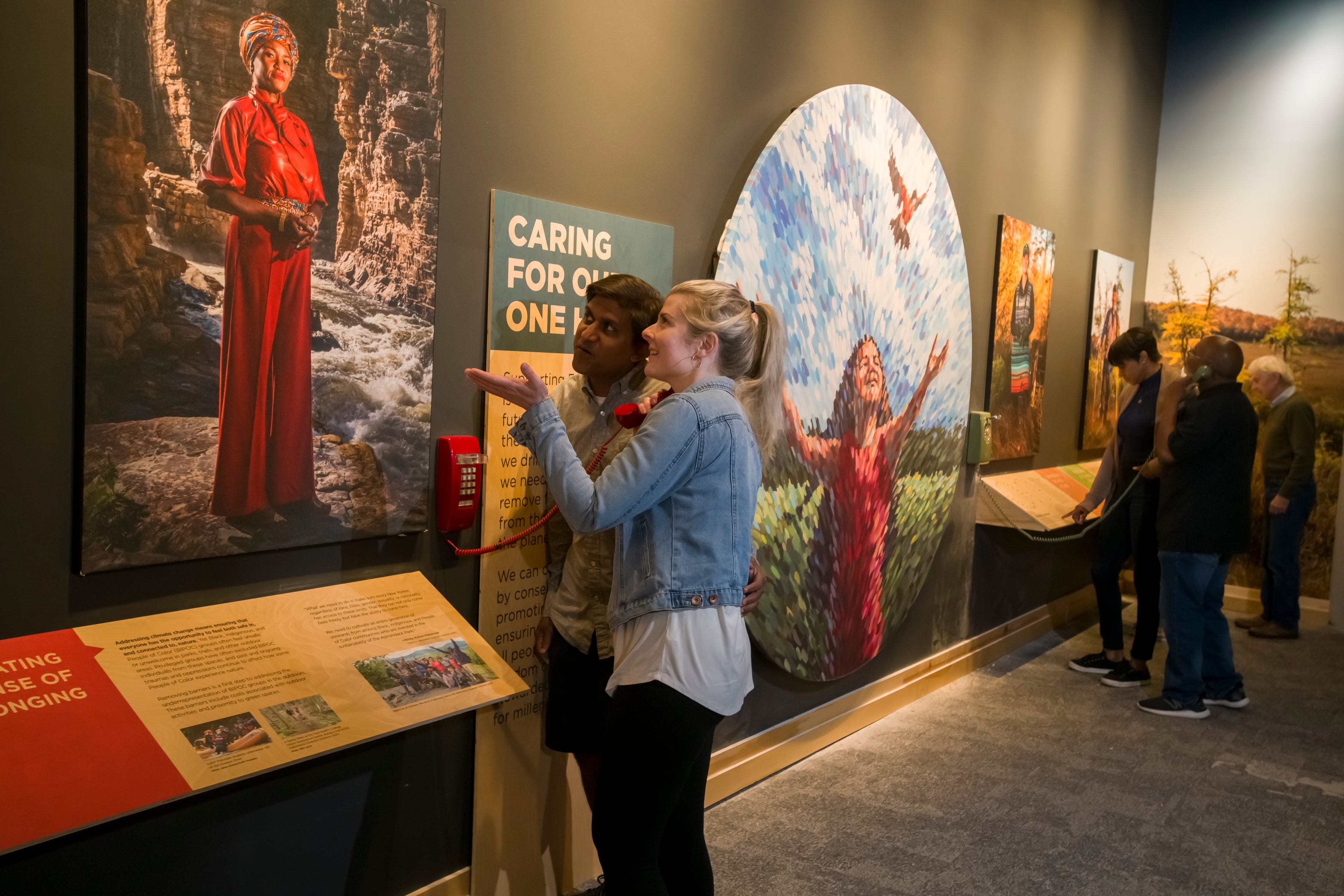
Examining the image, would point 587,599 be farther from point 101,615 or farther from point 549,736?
point 101,615

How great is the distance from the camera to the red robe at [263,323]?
1.77 metres

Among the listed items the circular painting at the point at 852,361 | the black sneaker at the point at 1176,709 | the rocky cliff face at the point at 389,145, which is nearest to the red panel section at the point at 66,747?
the rocky cliff face at the point at 389,145

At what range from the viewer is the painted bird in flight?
3.71 m

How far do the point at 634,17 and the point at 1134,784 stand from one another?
124 inches

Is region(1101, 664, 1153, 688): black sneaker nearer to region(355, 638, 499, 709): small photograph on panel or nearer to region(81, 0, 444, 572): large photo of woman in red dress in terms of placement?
region(355, 638, 499, 709): small photograph on panel

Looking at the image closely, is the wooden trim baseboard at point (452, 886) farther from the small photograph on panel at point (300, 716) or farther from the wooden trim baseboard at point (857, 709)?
the wooden trim baseboard at point (857, 709)

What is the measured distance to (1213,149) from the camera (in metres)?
6.57

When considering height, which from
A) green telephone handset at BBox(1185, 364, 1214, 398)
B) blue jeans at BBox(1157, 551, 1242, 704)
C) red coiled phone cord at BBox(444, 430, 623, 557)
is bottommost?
blue jeans at BBox(1157, 551, 1242, 704)

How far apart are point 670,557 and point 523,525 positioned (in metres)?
0.74

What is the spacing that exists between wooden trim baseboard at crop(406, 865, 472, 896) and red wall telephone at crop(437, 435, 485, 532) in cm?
86

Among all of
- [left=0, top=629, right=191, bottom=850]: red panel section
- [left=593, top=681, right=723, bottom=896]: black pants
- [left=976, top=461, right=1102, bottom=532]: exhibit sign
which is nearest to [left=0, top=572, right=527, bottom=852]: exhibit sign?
[left=0, top=629, right=191, bottom=850]: red panel section

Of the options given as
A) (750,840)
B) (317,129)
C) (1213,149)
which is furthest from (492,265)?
(1213,149)

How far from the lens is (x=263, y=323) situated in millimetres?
1828

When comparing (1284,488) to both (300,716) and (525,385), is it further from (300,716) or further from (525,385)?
(300,716)
